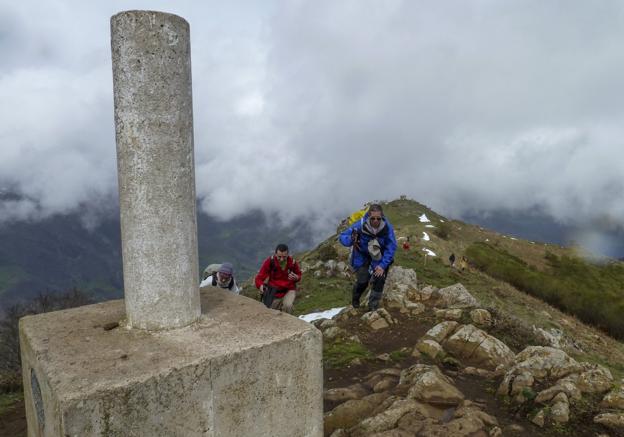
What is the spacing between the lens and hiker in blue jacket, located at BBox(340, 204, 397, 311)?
10.1 m

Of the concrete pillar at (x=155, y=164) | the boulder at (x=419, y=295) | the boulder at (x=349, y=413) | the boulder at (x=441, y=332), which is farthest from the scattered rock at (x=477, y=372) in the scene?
the concrete pillar at (x=155, y=164)

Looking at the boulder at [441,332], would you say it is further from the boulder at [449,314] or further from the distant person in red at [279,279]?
the distant person in red at [279,279]

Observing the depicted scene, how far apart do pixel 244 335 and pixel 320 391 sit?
1253 millimetres

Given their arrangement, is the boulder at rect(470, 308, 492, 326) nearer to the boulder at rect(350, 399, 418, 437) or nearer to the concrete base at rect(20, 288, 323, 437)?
the boulder at rect(350, 399, 418, 437)

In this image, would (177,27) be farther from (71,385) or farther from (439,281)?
(439,281)

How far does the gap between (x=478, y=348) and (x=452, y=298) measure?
4.19 m

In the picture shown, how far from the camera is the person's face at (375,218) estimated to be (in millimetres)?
9758

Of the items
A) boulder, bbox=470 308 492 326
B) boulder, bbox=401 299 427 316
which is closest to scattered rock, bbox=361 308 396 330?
Result: boulder, bbox=401 299 427 316

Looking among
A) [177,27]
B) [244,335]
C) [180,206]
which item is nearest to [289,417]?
[244,335]

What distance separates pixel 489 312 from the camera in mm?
11562

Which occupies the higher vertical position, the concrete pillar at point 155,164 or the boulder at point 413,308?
the concrete pillar at point 155,164

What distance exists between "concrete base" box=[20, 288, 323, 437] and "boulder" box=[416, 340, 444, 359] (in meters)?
4.67

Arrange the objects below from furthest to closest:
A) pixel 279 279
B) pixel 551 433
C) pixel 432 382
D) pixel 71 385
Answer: pixel 279 279 → pixel 432 382 → pixel 551 433 → pixel 71 385

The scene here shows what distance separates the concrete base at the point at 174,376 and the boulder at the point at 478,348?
5.16 meters
